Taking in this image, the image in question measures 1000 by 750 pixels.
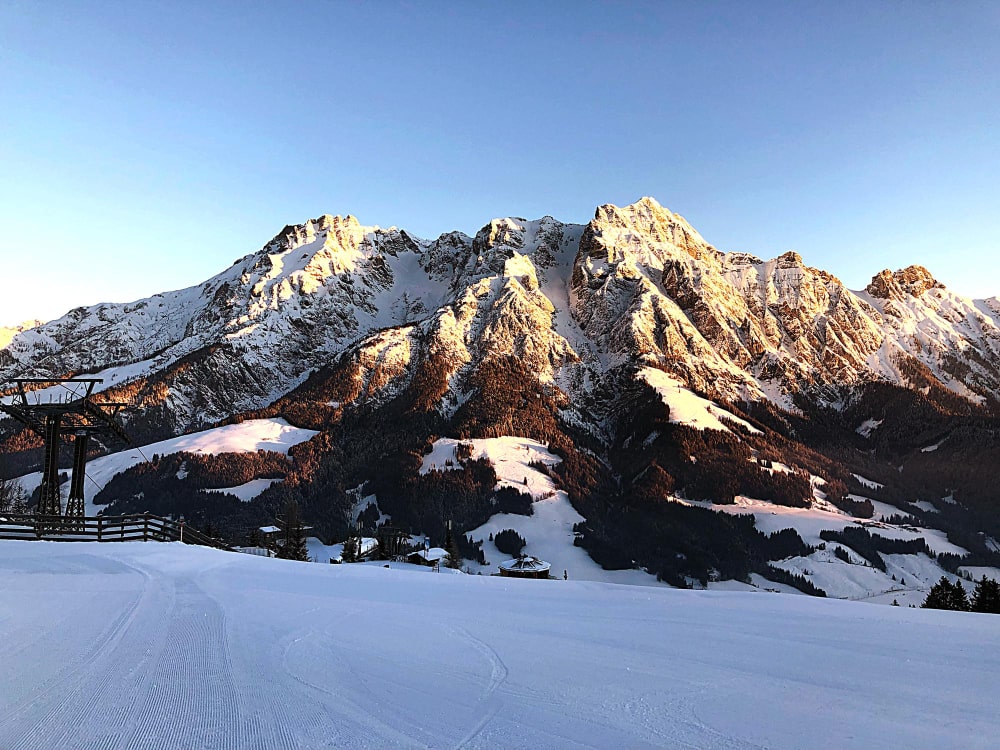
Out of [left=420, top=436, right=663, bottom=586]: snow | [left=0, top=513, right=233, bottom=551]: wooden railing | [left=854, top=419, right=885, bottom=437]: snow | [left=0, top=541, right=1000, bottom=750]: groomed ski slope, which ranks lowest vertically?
[left=420, top=436, right=663, bottom=586]: snow

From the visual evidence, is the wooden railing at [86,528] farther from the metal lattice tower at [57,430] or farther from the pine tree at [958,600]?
the pine tree at [958,600]

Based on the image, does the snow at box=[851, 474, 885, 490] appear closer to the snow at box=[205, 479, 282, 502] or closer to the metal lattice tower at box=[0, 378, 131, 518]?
the snow at box=[205, 479, 282, 502]

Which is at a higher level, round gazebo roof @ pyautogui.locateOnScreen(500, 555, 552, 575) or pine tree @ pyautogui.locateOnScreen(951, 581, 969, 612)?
pine tree @ pyautogui.locateOnScreen(951, 581, 969, 612)

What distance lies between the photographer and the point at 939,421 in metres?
180

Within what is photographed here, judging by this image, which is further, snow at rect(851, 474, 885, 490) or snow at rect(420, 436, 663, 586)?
snow at rect(851, 474, 885, 490)

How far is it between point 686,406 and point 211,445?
121115mm

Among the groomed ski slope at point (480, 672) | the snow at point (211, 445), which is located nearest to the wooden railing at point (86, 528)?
the groomed ski slope at point (480, 672)

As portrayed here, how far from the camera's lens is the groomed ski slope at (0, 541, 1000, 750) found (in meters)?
4.48

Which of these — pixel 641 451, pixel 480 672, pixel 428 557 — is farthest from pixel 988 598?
pixel 641 451

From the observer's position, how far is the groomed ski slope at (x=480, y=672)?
4.48 metres

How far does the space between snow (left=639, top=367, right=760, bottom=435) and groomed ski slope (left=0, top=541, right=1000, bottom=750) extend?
145944 mm

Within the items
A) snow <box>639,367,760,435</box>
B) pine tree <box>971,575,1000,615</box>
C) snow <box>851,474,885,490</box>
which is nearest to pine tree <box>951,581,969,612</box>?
pine tree <box>971,575,1000,615</box>

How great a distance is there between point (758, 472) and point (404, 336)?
369 ft

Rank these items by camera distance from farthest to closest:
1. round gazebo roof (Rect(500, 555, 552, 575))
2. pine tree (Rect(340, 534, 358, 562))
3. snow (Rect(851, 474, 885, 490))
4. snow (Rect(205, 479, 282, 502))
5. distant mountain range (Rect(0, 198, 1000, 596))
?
snow (Rect(851, 474, 885, 490)) → snow (Rect(205, 479, 282, 502)) → distant mountain range (Rect(0, 198, 1000, 596)) → pine tree (Rect(340, 534, 358, 562)) → round gazebo roof (Rect(500, 555, 552, 575))
